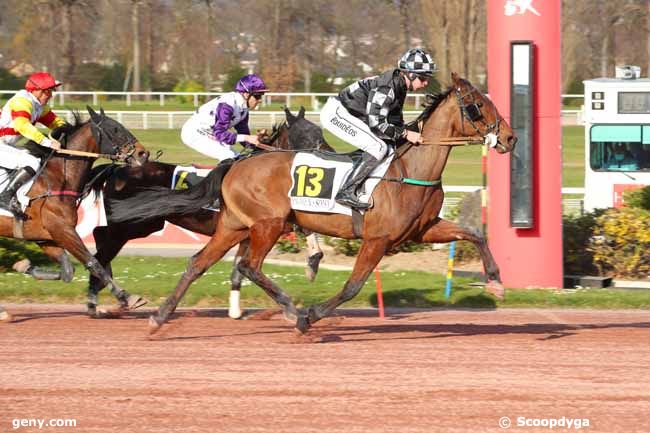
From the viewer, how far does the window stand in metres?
16.4

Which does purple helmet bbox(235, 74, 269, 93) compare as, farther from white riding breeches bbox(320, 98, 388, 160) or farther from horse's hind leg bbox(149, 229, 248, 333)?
horse's hind leg bbox(149, 229, 248, 333)

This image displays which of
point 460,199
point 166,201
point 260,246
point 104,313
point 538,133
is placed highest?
point 538,133

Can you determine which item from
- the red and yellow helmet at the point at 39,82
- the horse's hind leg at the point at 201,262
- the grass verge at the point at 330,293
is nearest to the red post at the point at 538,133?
the grass verge at the point at 330,293

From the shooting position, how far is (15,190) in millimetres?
9398

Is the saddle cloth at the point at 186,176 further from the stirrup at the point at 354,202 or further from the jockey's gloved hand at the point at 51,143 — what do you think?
the stirrup at the point at 354,202

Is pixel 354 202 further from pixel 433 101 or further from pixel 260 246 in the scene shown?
pixel 433 101

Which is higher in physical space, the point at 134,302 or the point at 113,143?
the point at 113,143

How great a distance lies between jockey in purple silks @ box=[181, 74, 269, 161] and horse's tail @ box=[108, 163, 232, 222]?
2.04ft

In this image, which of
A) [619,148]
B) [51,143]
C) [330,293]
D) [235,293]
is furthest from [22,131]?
[619,148]

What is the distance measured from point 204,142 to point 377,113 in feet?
7.30

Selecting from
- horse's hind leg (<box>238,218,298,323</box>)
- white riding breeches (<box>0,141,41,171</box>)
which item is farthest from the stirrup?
white riding breeches (<box>0,141,41,171</box>)

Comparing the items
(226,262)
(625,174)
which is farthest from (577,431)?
(625,174)

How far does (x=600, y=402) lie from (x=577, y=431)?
68 centimetres

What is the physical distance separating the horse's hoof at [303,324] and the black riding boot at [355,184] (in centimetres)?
91
